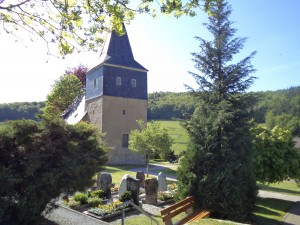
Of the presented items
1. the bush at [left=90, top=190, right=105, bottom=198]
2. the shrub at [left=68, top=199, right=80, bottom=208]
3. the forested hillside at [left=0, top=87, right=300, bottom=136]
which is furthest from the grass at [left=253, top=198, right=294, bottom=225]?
the forested hillside at [left=0, top=87, right=300, bottom=136]

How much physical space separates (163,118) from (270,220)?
7102cm

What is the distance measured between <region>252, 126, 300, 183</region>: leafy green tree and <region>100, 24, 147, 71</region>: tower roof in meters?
20.7

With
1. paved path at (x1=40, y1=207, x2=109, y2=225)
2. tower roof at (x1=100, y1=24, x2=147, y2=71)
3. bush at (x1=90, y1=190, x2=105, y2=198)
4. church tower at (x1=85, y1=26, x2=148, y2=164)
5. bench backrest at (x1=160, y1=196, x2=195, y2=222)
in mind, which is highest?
tower roof at (x1=100, y1=24, x2=147, y2=71)

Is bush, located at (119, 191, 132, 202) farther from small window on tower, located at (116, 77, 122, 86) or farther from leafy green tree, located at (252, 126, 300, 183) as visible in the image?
small window on tower, located at (116, 77, 122, 86)

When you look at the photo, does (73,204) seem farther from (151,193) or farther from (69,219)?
(151,193)

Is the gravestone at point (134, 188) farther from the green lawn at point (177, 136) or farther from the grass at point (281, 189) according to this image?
the green lawn at point (177, 136)

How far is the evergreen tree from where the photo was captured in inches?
413

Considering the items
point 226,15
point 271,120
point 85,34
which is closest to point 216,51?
point 226,15

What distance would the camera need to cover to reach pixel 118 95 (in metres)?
33.6

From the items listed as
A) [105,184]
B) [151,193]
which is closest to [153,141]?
[105,184]

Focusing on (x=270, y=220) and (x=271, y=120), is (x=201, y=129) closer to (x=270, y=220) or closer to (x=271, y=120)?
(x=270, y=220)

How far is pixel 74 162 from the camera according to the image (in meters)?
8.60

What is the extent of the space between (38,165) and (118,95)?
84.2 feet

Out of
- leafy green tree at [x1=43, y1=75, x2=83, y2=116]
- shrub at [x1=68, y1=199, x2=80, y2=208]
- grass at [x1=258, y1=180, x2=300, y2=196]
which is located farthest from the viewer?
leafy green tree at [x1=43, y1=75, x2=83, y2=116]
